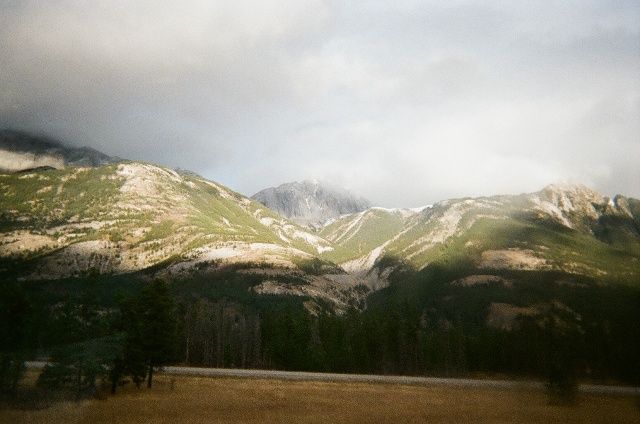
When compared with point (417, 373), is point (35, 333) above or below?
above

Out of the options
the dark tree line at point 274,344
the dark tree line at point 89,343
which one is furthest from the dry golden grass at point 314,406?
the dark tree line at point 274,344

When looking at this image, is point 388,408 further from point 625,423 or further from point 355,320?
point 355,320

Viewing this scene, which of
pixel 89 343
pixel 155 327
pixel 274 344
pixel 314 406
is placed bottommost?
pixel 274 344

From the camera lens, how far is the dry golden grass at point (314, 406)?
33.4m

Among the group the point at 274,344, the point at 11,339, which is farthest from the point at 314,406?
the point at 274,344

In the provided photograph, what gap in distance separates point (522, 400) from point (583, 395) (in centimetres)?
1227

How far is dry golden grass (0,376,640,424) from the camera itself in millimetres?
33406

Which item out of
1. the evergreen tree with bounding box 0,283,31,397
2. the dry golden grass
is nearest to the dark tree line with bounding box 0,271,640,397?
the evergreen tree with bounding box 0,283,31,397

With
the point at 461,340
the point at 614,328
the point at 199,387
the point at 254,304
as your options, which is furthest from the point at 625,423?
the point at 254,304

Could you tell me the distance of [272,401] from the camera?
42.9m

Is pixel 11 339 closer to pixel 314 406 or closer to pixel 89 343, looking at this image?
pixel 89 343

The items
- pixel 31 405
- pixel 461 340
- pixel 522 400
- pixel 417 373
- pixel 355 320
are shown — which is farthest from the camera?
pixel 355 320

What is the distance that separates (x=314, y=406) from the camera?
134 feet

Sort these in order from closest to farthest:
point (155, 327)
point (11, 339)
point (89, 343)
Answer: point (11, 339)
point (89, 343)
point (155, 327)
